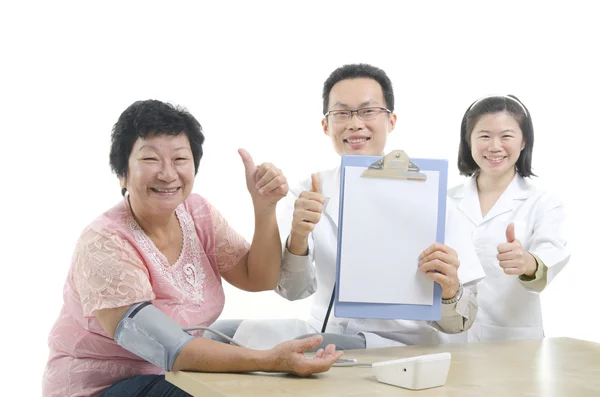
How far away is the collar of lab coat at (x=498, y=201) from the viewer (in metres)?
2.52

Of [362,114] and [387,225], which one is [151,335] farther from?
[362,114]

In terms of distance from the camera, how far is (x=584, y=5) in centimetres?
420

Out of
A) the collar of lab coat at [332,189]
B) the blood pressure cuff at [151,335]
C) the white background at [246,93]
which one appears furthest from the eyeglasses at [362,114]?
the white background at [246,93]

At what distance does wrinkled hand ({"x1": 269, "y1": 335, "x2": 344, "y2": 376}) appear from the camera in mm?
1421

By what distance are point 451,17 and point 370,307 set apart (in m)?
2.88

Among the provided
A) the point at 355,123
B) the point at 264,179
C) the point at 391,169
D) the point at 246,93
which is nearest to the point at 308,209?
the point at 264,179

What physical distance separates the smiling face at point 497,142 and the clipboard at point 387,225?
78 centimetres

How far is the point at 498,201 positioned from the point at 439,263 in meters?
0.90

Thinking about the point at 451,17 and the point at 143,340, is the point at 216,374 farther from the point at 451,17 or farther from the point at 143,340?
the point at 451,17

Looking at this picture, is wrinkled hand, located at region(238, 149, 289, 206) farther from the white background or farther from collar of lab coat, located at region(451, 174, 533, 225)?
the white background

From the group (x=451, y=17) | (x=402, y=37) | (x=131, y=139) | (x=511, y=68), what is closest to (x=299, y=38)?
(x=402, y=37)

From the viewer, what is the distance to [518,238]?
245cm

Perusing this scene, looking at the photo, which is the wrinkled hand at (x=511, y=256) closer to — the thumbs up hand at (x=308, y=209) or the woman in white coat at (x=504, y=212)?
the woman in white coat at (x=504, y=212)

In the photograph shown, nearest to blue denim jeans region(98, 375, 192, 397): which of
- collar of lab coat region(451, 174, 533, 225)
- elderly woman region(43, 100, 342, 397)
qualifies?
elderly woman region(43, 100, 342, 397)
